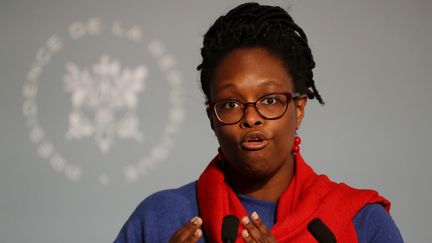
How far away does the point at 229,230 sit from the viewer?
1.14 metres

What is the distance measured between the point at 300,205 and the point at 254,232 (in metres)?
0.32

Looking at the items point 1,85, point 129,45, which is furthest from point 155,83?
point 1,85

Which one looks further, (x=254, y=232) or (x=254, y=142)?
(x=254, y=142)

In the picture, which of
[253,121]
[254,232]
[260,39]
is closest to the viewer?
[254,232]

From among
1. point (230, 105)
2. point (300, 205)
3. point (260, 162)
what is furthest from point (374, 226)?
point (230, 105)

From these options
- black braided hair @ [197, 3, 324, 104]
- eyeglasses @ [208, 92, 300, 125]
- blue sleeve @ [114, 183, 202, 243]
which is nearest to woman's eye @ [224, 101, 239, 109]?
eyeglasses @ [208, 92, 300, 125]

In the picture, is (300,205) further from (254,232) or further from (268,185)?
(254,232)

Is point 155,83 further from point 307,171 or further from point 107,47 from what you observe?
point 307,171

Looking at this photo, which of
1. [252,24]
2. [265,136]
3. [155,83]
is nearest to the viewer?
[265,136]

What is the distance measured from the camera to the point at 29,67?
3117 mm

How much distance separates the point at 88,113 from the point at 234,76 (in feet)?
5.68

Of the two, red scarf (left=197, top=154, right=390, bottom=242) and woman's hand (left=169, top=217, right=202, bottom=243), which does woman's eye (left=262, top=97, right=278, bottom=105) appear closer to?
red scarf (left=197, top=154, right=390, bottom=242)

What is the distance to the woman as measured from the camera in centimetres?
137

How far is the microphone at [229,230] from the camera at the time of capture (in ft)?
3.70
